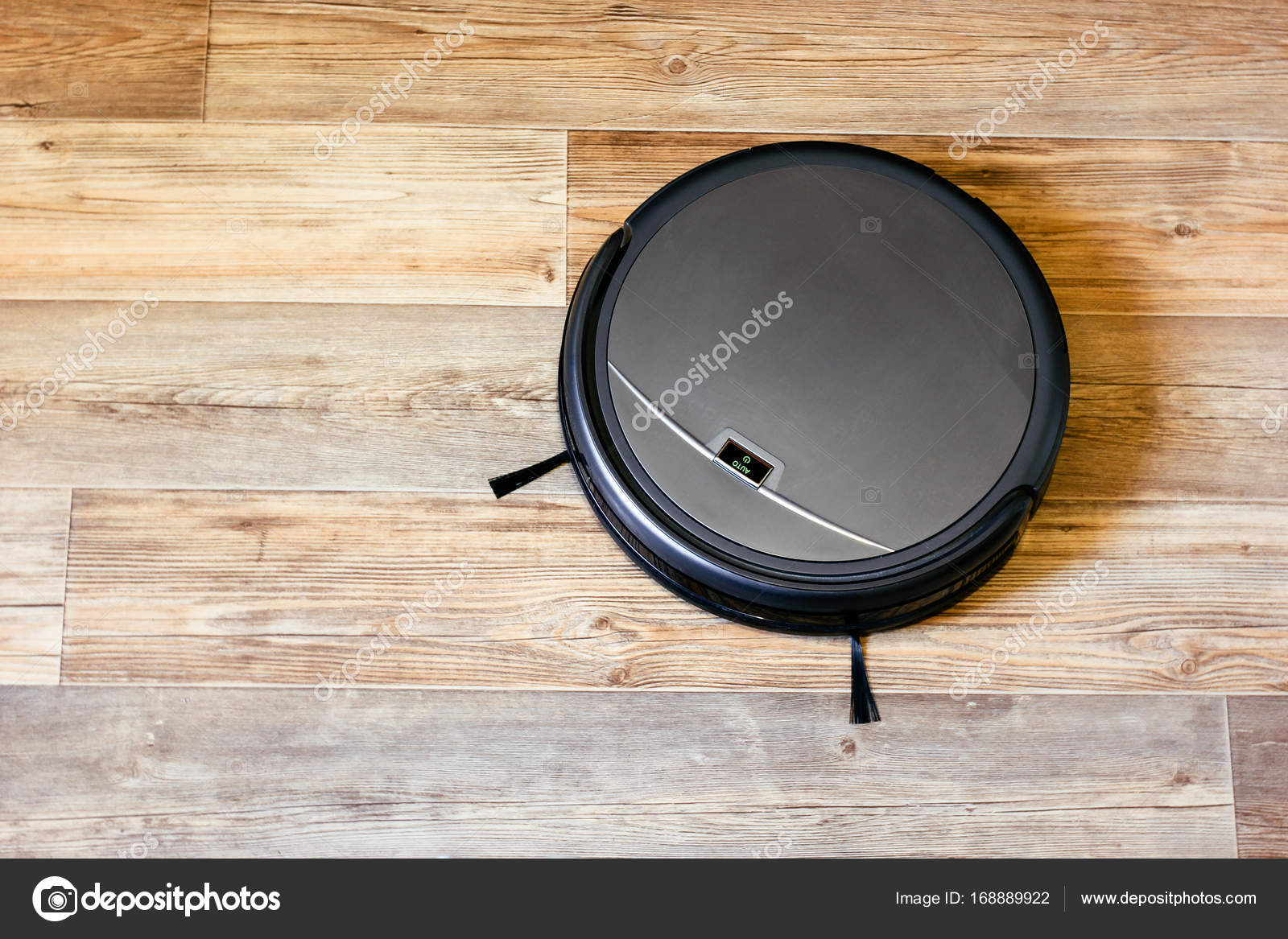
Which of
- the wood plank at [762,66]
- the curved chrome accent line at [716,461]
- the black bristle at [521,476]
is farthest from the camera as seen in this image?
the wood plank at [762,66]

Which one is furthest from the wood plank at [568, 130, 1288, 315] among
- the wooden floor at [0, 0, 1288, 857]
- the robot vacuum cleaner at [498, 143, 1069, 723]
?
the robot vacuum cleaner at [498, 143, 1069, 723]

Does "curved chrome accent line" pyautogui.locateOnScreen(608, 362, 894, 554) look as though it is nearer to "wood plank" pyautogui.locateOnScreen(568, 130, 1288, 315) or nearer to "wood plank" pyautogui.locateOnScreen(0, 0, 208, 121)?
"wood plank" pyautogui.locateOnScreen(568, 130, 1288, 315)

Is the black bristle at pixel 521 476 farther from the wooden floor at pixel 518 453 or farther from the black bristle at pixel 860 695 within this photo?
the black bristle at pixel 860 695

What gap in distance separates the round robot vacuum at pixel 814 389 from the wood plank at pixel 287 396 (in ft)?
0.35

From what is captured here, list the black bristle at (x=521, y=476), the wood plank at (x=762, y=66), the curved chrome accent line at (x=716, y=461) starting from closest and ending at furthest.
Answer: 1. the curved chrome accent line at (x=716, y=461)
2. the black bristle at (x=521, y=476)
3. the wood plank at (x=762, y=66)

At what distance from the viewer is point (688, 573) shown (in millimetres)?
925

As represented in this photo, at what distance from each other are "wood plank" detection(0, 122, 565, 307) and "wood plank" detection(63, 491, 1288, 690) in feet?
0.81

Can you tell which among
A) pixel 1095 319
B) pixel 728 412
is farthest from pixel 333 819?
pixel 1095 319

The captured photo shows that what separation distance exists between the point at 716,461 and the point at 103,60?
2.90 feet

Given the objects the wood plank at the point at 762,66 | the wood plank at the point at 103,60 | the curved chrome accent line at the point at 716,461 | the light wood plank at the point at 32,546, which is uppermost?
the wood plank at the point at 762,66

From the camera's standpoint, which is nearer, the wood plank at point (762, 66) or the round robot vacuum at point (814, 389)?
the round robot vacuum at point (814, 389)

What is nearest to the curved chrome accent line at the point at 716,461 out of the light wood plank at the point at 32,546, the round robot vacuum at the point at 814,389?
the round robot vacuum at the point at 814,389

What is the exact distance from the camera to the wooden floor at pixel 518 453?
3.23 feet
